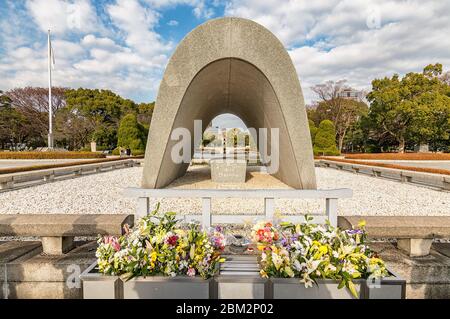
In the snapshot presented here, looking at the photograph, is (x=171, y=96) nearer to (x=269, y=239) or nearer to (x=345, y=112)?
(x=269, y=239)

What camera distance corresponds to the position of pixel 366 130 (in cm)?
3456

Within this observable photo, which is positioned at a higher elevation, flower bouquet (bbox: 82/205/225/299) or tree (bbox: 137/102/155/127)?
tree (bbox: 137/102/155/127)

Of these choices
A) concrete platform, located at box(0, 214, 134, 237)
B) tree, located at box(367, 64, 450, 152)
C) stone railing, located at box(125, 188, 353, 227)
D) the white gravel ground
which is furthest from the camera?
tree, located at box(367, 64, 450, 152)

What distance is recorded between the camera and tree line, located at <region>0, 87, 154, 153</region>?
36125mm

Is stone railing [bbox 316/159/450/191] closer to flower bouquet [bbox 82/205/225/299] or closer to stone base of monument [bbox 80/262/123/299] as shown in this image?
flower bouquet [bbox 82/205/225/299]

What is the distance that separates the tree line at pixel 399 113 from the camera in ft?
87.0

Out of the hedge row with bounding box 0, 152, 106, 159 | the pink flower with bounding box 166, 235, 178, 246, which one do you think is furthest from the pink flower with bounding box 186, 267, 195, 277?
the hedge row with bounding box 0, 152, 106, 159

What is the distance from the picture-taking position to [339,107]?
37.3m

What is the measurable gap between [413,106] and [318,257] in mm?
31803

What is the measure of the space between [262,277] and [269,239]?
349 millimetres

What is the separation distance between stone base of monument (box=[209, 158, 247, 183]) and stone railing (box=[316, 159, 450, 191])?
7612 mm

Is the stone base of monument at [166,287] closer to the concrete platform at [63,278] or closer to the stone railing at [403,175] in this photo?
the concrete platform at [63,278]

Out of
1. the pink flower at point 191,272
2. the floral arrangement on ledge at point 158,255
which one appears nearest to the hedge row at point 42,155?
the floral arrangement on ledge at point 158,255
